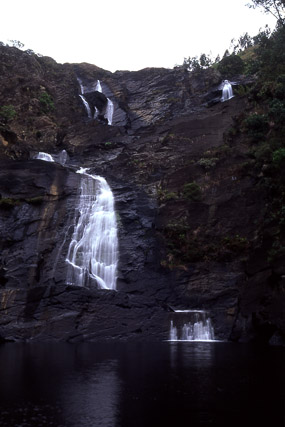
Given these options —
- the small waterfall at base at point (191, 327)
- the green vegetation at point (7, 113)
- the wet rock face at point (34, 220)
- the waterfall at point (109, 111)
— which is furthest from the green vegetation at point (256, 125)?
the green vegetation at point (7, 113)

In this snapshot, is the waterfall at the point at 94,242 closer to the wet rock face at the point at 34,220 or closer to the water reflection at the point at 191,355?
the wet rock face at the point at 34,220

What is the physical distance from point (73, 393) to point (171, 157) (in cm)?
3192

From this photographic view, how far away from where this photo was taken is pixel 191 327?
82.4 feet

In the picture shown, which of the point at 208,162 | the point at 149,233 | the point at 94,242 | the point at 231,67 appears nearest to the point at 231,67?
the point at 231,67

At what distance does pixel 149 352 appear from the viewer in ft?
62.6

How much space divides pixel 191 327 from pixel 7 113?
3828 cm

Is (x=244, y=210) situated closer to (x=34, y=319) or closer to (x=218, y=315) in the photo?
(x=218, y=315)

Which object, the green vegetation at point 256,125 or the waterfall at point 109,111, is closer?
the green vegetation at point 256,125

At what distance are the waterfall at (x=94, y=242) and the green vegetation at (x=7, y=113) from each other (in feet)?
66.1

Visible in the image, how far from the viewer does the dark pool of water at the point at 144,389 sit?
348 inches

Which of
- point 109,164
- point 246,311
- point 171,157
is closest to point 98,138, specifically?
point 109,164

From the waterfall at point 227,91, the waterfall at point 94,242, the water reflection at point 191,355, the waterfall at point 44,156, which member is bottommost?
the water reflection at point 191,355

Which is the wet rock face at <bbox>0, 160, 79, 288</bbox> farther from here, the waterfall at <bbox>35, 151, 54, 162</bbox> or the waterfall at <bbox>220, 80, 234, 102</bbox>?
the waterfall at <bbox>220, 80, 234, 102</bbox>

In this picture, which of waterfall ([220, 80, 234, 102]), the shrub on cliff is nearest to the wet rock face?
waterfall ([220, 80, 234, 102])
